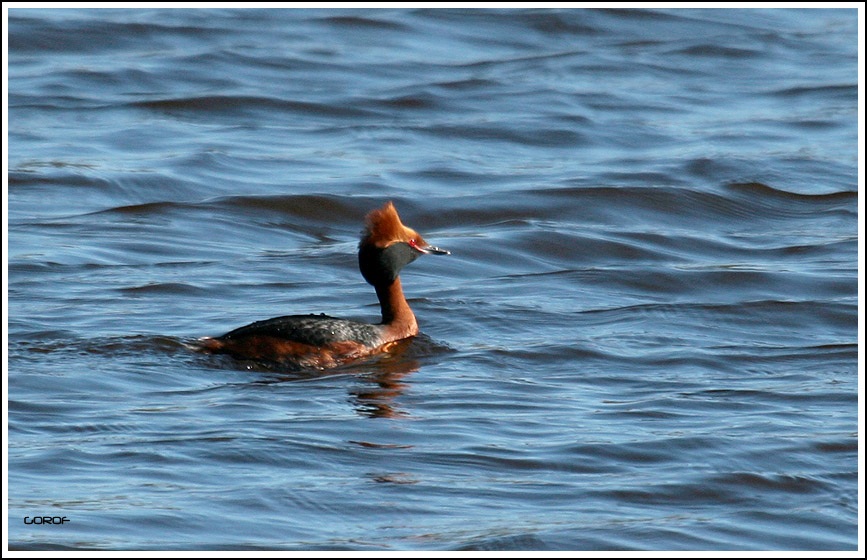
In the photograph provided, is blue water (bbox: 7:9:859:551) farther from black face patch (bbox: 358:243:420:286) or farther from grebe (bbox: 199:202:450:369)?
black face patch (bbox: 358:243:420:286)

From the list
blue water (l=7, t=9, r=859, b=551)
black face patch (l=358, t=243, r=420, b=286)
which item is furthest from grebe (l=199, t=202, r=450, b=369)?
blue water (l=7, t=9, r=859, b=551)

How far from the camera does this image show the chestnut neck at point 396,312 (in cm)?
944

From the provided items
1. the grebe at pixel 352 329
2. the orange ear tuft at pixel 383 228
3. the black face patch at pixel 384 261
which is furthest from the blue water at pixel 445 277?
the orange ear tuft at pixel 383 228

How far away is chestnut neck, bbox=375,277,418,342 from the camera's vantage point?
9438 mm

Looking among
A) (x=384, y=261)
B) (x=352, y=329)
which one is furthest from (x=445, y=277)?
(x=352, y=329)

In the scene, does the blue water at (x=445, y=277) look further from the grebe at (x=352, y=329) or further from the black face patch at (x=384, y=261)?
the black face patch at (x=384, y=261)

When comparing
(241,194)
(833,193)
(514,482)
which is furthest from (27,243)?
(833,193)

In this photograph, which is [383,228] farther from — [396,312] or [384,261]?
[396,312]

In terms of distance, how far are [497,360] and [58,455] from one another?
114 inches

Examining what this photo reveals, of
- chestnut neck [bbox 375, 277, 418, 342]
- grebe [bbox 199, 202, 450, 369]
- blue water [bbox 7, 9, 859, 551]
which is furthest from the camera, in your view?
chestnut neck [bbox 375, 277, 418, 342]

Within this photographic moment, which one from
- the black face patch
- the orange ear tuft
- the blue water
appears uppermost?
the orange ear tuft

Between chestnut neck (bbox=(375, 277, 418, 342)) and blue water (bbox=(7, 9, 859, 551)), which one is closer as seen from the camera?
blue water (bbox=(7, 9, 859, 551))

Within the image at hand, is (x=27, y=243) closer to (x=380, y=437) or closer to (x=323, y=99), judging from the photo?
(x=380, y=437)

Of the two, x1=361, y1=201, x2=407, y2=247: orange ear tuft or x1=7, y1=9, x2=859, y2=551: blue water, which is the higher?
x1=361, y1=201, x2=407, y2=247: orange ear tuft
